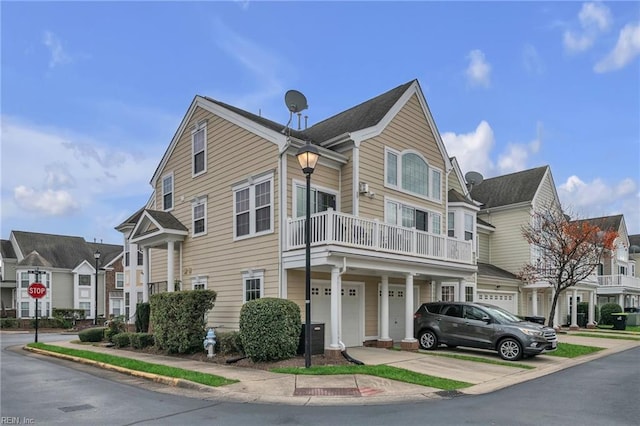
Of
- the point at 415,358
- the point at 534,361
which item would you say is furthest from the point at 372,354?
the point at 534,361

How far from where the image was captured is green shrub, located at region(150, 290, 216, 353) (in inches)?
645

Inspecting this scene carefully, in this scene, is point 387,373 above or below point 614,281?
below

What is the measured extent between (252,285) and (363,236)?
4291 mm

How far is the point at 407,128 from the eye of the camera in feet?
66.0

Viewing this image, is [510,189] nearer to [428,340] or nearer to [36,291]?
[428,340]

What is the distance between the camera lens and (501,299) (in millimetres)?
29500

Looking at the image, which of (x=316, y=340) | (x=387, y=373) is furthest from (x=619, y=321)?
(x=387, y=373)

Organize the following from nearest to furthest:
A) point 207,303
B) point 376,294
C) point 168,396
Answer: point 168,396 < point 207,303 < point 376,294

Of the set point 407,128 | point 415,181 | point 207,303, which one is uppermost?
point 407,128

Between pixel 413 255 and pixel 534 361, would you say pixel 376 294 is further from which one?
pixel 534 361

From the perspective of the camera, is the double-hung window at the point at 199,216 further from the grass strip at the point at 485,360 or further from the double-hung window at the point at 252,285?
the grass strip at the point at 485,360

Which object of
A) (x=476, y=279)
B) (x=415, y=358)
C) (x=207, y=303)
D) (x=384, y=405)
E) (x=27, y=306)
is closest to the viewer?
(x=384, y=405)

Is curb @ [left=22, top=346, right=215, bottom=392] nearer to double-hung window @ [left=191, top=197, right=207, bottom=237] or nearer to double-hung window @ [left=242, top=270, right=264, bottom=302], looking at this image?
double-hung window @ [left=242, top=270, right=264, bottom=302]

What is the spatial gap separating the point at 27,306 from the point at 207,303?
1559 inches
